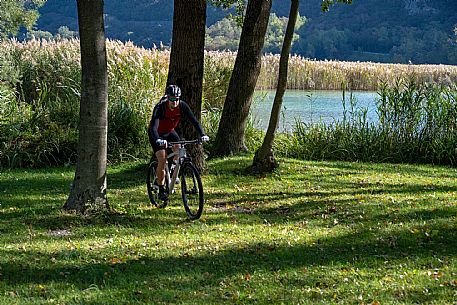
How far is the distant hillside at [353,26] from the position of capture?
58.5 m

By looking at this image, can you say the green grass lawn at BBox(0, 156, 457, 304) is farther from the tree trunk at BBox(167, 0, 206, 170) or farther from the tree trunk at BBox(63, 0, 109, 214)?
the tree trunk at BBox(167, 0, 206, 170)

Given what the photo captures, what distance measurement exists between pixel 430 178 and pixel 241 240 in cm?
562

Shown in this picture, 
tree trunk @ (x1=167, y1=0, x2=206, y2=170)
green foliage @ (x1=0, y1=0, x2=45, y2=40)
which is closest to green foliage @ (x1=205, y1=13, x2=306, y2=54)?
green foliage @ (x1=0, y1=0, x2=45, y2=40)

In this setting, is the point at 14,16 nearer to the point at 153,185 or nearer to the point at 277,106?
the point at 277,106

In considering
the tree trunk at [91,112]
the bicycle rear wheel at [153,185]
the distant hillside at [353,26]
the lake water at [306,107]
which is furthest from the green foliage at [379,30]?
the tree trunk at [91,112]

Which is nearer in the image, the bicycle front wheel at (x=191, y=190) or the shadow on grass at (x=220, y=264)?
the shadow on grass at (x=220, y=264)

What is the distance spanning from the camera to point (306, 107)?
835 inches

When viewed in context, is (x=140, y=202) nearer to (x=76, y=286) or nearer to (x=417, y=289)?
(x=76, y=286)

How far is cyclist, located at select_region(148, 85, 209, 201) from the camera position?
8.20 meters

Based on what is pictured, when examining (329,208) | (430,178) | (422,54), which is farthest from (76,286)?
(422,54)

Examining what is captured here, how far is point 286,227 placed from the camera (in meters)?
8.02

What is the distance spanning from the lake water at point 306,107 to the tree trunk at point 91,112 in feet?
26.0

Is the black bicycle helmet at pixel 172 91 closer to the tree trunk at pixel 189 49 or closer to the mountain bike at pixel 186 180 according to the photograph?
the mountain bike at pixel 186 180

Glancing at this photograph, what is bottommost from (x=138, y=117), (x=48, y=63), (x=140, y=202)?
(x=140, y=202)
